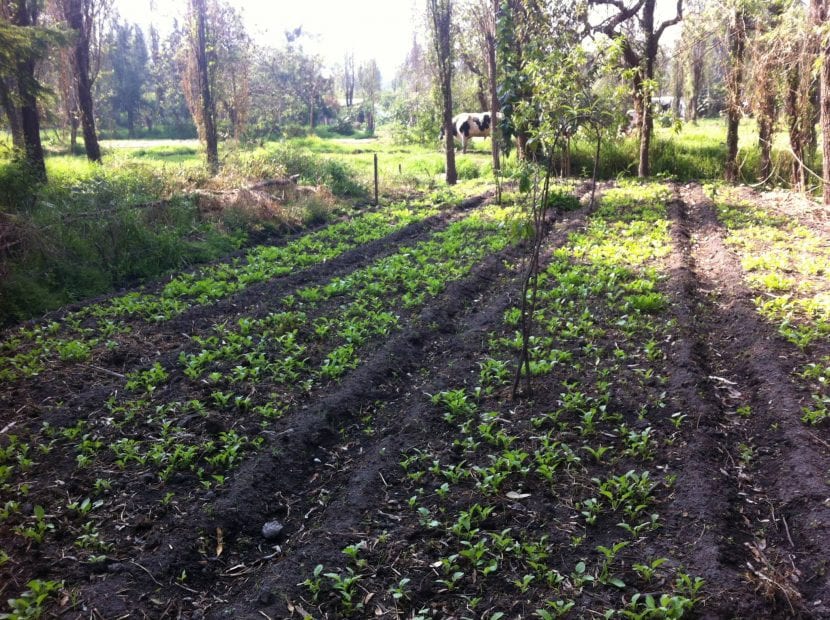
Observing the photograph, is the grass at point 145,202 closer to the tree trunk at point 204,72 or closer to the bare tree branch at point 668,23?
the tree trunk at point 204,72

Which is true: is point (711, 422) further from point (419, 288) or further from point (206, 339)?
point (206, 339)

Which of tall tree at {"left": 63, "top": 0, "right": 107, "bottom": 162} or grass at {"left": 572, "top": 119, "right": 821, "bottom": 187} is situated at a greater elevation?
tall tree at {"left": 63, "top": 0, "right": 107, "bottom": 162}

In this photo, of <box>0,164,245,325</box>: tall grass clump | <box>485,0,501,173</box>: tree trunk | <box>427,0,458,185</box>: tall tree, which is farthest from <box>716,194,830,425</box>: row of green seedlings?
<box>427,0,458,185</box>: tall tree

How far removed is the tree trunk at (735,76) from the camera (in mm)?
13102

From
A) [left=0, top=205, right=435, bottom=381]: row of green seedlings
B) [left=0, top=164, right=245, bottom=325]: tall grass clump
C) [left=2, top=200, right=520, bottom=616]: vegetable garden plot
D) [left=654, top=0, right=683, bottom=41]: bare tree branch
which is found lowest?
[left=2, top=200, right=520, bottom=616]: vegetable garden plot

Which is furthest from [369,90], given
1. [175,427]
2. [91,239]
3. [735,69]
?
[175,427]

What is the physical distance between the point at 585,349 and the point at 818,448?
2132mm

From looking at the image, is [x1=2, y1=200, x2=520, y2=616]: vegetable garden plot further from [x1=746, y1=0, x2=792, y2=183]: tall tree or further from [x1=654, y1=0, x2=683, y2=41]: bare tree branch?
[x1=654, y1=0, x2=683, y2=41]: bare tree branch

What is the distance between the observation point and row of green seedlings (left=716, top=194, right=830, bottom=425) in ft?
16.3

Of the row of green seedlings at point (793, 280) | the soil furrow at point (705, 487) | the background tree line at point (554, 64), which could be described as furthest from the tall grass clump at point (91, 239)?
the row of green seedlings at point (793, 280)

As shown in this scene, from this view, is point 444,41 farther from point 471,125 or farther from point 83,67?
point 471,125

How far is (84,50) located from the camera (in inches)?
597

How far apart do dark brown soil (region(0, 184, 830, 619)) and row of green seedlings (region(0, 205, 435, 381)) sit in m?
0.39

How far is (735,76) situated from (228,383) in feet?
45.7
